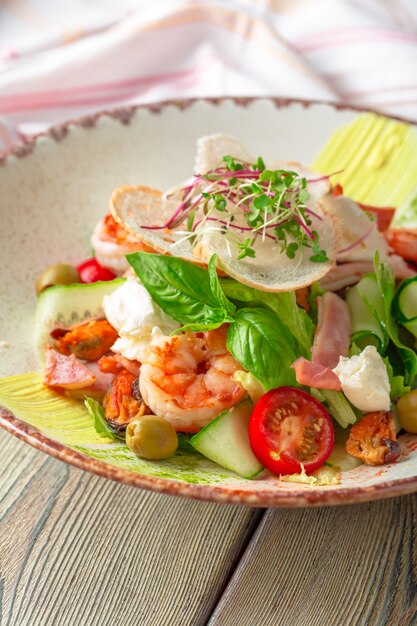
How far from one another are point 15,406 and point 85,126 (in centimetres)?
203

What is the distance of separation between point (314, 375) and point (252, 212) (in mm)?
771

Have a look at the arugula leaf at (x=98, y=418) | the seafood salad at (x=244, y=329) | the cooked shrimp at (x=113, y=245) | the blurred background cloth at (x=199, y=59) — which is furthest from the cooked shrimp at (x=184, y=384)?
the blurred background cloth at (x=199, y=59)

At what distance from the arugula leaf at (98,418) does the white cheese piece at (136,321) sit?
24cm

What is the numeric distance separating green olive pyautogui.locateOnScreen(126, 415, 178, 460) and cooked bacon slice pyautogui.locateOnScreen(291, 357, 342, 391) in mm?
531

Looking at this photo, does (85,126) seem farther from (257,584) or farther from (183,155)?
(257,584)

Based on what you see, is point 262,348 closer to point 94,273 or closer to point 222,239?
point 222,239

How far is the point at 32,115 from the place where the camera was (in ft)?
18.6

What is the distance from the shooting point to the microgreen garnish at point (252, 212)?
3.42 metres

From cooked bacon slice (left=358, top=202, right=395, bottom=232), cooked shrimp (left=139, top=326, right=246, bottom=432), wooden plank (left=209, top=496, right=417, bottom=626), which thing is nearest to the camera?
wooden plank (left=209, top=496, right=417, bottom=626)

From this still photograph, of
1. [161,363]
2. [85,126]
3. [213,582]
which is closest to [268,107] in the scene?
[85,126]

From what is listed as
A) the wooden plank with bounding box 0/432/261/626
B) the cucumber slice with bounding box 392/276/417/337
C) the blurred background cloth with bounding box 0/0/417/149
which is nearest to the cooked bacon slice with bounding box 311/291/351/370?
the cucumber slice with bounding box 392/276/417/337

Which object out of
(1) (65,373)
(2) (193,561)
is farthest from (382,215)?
(2) (193,561)

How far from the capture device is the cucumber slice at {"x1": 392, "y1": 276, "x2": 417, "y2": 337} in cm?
360

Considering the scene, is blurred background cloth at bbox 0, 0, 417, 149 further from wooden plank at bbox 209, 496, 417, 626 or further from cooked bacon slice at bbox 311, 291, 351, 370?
wooden plank at bbox 209, 496, 417, 626
